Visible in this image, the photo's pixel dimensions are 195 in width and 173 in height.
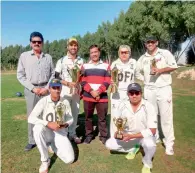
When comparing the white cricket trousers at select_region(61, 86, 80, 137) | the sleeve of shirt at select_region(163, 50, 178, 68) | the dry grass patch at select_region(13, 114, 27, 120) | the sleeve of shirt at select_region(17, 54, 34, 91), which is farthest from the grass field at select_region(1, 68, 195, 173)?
the sleeve of shirt at select_region(163, 50, 178, 68)

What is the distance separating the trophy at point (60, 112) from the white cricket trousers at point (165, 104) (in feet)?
6.64

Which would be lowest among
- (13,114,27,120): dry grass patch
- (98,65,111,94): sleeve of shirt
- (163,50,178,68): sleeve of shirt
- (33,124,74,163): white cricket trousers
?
(13,114,27,120): dry grass patch

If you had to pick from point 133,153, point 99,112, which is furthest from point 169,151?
point 99,112

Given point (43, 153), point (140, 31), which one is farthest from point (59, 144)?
point (140, 31)

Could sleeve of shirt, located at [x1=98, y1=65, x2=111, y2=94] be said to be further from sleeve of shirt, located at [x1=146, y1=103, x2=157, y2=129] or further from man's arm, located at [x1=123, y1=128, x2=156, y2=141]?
man's arm, located at [x1=123, y1=128, x2=156, y2=141]

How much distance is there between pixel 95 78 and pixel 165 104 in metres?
1.73

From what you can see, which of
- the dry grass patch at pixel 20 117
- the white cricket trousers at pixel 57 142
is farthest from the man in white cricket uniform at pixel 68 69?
the dry grass patch at pixel 20 117

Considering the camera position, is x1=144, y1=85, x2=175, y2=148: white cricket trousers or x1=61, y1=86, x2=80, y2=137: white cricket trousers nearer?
x1=144, y1=85, x2=175, y2=148: white cricket trousers

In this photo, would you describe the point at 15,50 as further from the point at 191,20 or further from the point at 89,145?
the point at 89,145

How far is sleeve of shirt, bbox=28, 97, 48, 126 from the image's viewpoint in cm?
520

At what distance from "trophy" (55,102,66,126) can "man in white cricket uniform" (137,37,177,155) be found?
2.02 metres

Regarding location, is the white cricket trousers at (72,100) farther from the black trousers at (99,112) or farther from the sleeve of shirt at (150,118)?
the sleeve of shirt at (150,118)

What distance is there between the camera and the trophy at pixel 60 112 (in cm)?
523

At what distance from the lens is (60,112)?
5254mm
